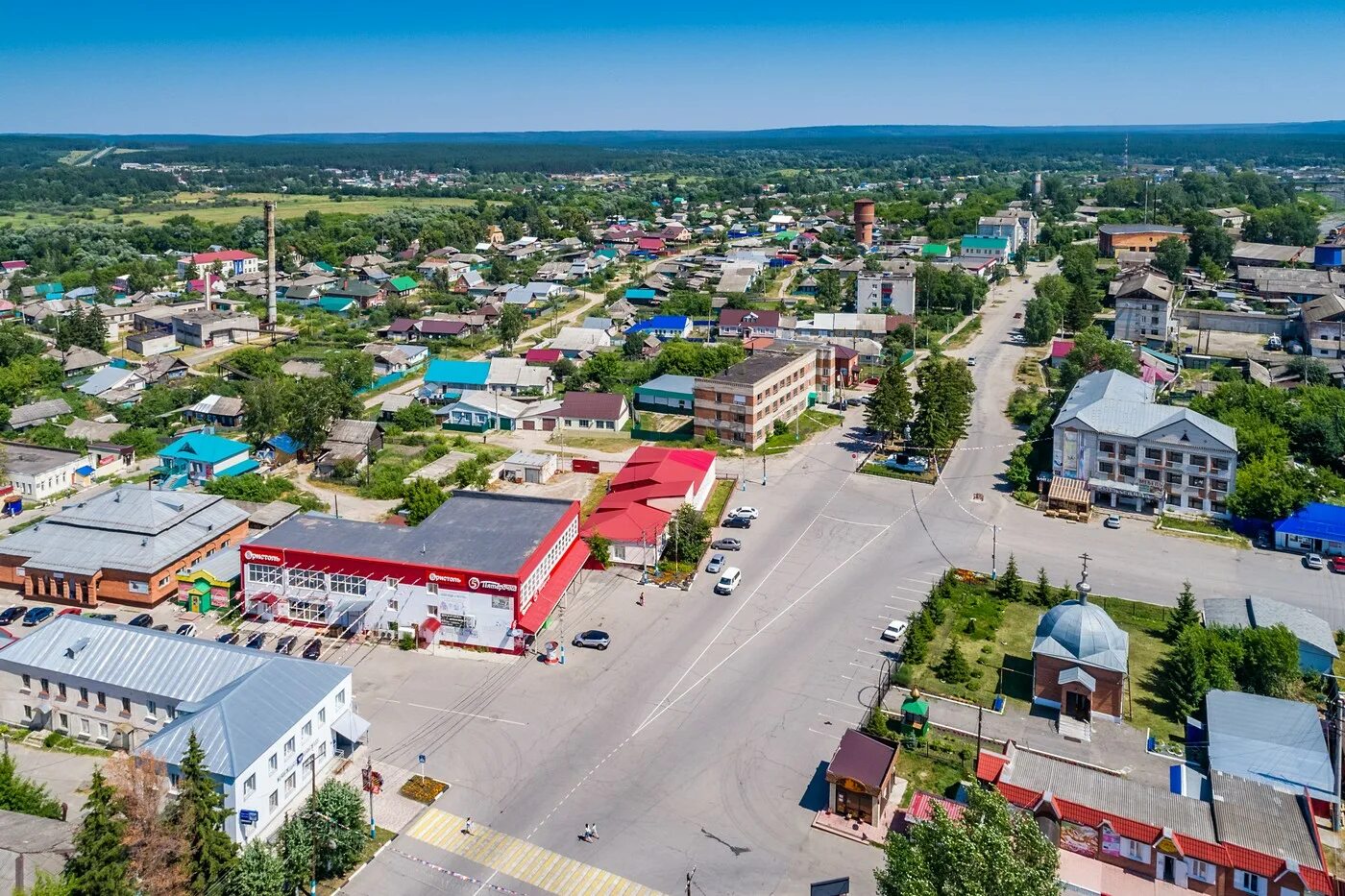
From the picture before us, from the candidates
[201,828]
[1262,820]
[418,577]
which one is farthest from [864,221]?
[201,828]

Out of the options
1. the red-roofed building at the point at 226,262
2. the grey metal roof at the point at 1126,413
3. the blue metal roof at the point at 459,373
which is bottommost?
the blue metal roof at the point at 459,373

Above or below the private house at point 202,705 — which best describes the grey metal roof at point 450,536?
above

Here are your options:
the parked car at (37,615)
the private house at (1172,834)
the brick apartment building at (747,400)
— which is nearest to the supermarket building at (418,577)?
the parked car at (37,615)

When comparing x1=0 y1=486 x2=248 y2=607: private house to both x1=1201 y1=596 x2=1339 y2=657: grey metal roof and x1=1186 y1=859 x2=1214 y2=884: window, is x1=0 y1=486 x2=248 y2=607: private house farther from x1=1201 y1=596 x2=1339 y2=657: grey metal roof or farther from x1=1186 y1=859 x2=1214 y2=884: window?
x1=1201 y1=596 x2=1339 y2=657: grey metal roof

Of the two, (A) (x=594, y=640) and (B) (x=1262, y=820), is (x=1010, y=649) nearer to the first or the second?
(B) (x=1262, y=820)

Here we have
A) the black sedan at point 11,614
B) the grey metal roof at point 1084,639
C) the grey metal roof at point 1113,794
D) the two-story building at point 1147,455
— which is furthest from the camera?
the two-story building at point 1147,455

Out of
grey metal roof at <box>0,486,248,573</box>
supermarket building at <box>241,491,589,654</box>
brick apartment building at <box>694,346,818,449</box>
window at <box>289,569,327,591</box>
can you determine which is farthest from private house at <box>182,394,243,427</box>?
window at <box>289,569,327,591</box>

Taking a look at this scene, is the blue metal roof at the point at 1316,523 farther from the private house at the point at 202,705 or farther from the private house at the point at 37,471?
the private house at the point at 37,471
